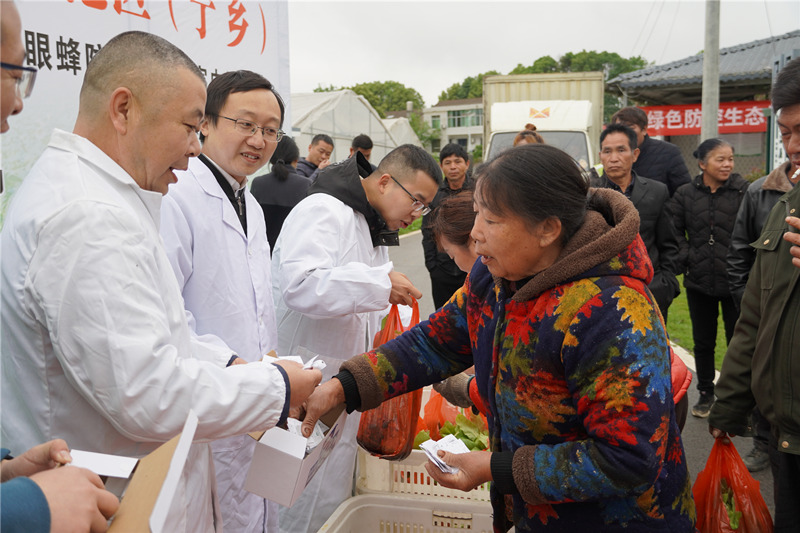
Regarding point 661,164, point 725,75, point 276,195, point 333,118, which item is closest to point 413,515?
point 276,195

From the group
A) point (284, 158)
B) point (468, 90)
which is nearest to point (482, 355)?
point (284, 158)

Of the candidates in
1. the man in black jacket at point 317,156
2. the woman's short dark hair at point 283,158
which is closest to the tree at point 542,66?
the man in black jacket at point 317,156

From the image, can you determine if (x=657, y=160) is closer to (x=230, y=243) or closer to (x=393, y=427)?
(x=393, y=427)

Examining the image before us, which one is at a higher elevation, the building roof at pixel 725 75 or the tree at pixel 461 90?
the tree at pixel 461 90

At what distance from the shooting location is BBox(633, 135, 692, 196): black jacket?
572 centimetres

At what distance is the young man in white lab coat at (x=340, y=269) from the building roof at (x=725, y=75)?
13983mm

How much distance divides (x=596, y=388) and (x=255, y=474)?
39.8 inches

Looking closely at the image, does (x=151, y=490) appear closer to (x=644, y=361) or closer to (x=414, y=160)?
(x=644, y=361)

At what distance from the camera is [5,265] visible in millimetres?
1510

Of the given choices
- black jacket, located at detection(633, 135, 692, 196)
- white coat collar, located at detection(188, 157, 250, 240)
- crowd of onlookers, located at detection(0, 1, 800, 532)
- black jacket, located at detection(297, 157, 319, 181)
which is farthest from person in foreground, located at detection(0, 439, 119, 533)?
black jacket, located at detection(297, 157, 319, 181)

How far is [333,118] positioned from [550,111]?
26.6 ft

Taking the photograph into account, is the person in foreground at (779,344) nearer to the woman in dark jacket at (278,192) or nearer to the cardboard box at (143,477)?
the cardboard box at (143,477)

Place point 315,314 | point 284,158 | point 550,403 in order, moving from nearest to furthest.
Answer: point 550,403
point 315,314
point 284,158

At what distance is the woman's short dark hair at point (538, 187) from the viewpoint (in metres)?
1.71
